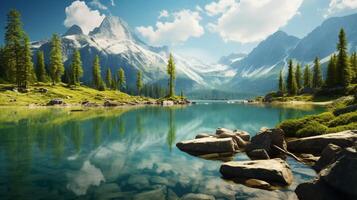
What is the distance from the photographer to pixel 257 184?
1547cm

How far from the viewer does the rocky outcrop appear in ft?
39.1

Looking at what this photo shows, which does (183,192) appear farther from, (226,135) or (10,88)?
(10,88)

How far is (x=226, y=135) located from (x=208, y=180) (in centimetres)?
1248

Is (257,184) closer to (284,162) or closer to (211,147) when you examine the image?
(284,162)

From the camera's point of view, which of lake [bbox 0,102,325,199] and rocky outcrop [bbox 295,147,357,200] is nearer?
rocky outcrop [bbox 295,147,357,200]

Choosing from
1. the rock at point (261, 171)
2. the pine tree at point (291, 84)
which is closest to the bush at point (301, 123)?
the rock at point (261, 171)

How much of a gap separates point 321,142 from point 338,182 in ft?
38.5

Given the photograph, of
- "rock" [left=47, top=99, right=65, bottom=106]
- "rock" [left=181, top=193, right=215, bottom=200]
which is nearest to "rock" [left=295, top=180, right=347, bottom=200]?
"rock" [left=181, top=193, right=215, bottom=200]

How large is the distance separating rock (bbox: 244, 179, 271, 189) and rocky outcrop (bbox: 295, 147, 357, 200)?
2109 mm

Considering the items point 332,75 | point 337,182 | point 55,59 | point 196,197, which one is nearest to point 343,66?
point 332,75

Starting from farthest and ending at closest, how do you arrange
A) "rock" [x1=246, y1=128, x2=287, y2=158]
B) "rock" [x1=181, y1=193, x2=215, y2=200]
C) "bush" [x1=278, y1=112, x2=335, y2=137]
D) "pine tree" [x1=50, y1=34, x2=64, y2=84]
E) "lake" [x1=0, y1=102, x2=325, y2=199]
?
"pine tree" [x1=50, y1=34, x2=64, y2=84] < "bush" [x1=278, y1=112, x2=335, y2=137] < "rock" [x1=246, y1=128, x2=287, y2=158] < "lake" [x1=0, y1=102, x2=325, y2=199] < "rock" [x1=181, y1=193, x2=215, y2=200]

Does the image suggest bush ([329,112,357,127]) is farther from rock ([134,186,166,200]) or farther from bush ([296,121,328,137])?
rock ([134,186,166,200])

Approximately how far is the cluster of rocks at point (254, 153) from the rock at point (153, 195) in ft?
14.9

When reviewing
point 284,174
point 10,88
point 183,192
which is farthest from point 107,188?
point 10,88
